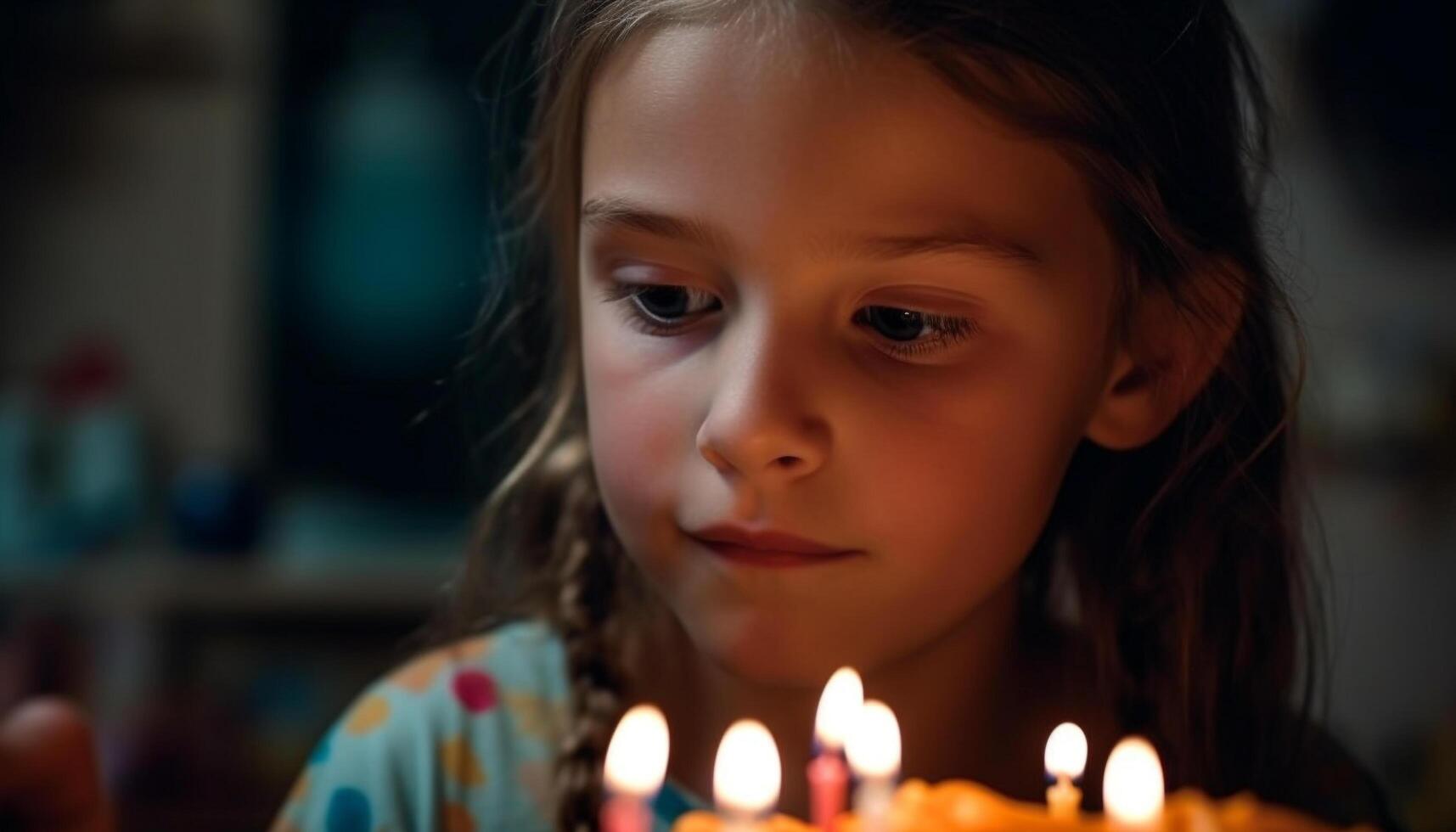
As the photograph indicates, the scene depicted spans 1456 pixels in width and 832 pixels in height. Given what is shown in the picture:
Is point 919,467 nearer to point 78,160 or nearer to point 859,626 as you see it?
point 859,626

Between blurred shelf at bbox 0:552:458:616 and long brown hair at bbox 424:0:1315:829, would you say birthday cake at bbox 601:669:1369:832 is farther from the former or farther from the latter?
blurred shelf at bbox 0:552:458:616

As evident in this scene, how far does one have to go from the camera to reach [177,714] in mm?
2512

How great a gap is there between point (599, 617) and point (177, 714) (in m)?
1.73

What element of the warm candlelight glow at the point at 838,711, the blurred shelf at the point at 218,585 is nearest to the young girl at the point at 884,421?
the warm candlelight glow at the point at 838,711

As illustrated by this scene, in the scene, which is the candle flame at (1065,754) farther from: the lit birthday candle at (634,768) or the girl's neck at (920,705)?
the girl's neck at (920,705)

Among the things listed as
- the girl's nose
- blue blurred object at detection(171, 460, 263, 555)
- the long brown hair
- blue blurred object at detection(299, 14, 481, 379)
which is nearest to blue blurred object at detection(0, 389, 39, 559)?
blue blurred object at detection(171, 460, 263, 555)

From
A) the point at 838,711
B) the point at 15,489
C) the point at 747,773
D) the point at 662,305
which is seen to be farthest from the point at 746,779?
the point at 15,489

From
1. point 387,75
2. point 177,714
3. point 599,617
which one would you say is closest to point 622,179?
point 599,617

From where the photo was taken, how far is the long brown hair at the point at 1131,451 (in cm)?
79

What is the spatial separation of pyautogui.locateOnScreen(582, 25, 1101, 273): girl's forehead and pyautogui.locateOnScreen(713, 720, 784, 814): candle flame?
26cm

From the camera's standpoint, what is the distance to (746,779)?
54 cm

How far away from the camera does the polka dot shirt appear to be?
0.95m

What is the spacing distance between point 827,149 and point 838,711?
0.27m

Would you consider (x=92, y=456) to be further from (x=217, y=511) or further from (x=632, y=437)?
(x=632, y=437)
